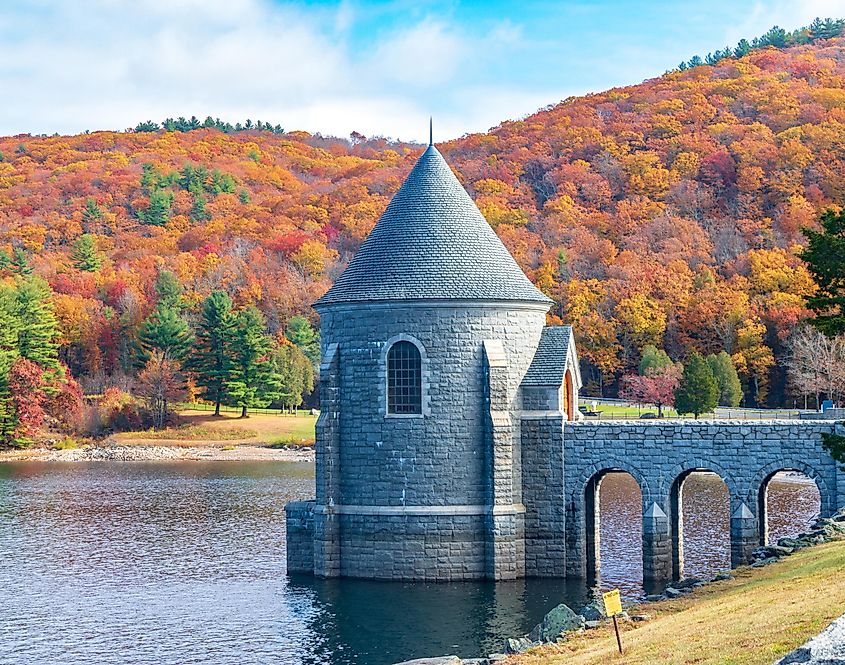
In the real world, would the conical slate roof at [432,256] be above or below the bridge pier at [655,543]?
above

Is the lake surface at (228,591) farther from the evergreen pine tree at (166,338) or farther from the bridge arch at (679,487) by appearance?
the evergreen pine tree at (166,338)

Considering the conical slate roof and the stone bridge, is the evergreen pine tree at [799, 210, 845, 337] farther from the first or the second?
the conical slate roof

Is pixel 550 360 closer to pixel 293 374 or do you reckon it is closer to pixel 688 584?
pixel 688 584

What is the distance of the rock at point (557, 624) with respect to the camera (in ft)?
83.2

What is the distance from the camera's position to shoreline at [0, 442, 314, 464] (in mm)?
82500

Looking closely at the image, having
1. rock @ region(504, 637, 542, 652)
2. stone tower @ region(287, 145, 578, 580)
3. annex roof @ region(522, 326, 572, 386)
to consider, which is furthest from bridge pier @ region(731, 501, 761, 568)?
rock @ region(504, 637, 542, 652)

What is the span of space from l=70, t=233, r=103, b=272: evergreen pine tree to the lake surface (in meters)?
64.0

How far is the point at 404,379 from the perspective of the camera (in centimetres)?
3478

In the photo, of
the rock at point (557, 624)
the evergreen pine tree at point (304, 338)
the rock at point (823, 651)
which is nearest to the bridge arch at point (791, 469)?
the rock at point (557, 624)

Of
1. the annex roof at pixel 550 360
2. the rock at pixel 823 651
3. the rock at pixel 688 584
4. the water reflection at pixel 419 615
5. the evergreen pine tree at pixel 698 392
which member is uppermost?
the annex roof at pixel 550 360

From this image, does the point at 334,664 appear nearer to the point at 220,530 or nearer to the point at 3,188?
the point at 220,530

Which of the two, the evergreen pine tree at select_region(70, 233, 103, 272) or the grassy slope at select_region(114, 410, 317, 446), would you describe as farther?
the evergreen pine tree at select_region(70, 233, 103, 272)

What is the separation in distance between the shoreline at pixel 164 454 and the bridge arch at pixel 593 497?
45.9m

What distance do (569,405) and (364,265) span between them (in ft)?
23.7
